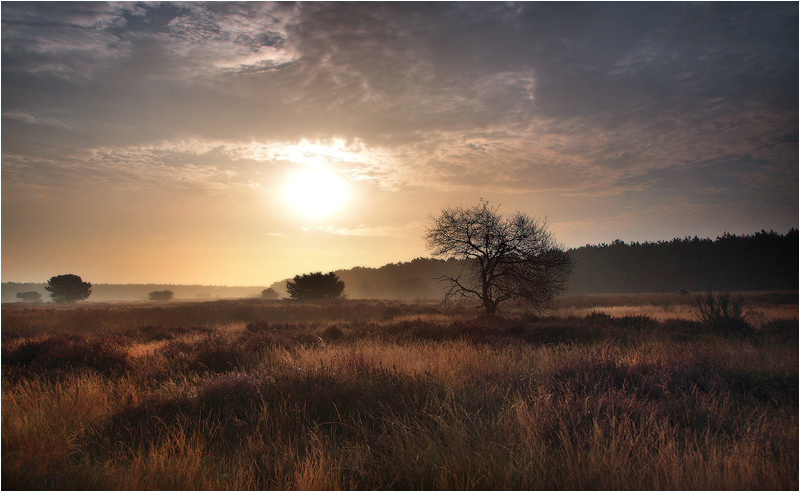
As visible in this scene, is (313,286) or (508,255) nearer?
(508,255)

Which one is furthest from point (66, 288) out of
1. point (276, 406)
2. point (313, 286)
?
point (276, 406)

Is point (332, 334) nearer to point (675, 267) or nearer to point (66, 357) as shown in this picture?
point (66, 357)

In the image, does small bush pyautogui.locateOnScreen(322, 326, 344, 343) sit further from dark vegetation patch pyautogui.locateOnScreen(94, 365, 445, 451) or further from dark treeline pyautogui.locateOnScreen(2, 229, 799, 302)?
dark treeline pyautogui.locateOnScreen(2, 229, 799, 302)

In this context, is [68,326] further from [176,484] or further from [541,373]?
[541,373]

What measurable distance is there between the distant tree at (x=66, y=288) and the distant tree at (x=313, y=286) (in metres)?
52.0

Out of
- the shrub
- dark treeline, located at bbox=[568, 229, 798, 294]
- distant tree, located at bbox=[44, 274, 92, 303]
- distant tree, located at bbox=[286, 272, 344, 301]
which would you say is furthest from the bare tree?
distant tree, located at bbox=[44, 274, 92, 303]

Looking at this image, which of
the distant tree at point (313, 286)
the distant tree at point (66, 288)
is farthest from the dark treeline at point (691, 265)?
the distant tree at point (66, 288)

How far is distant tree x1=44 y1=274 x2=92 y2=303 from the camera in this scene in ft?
237

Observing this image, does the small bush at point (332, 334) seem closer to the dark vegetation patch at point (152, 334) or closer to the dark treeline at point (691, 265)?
the dark vegetation patch at point (152, 334)

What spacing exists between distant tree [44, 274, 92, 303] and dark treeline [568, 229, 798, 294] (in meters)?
91.1

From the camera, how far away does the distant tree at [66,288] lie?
72312mm

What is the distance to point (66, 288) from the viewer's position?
239ft

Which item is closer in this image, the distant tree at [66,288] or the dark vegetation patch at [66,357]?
the dark vegetation patch at [66,357]

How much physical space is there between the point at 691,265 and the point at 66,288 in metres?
127
